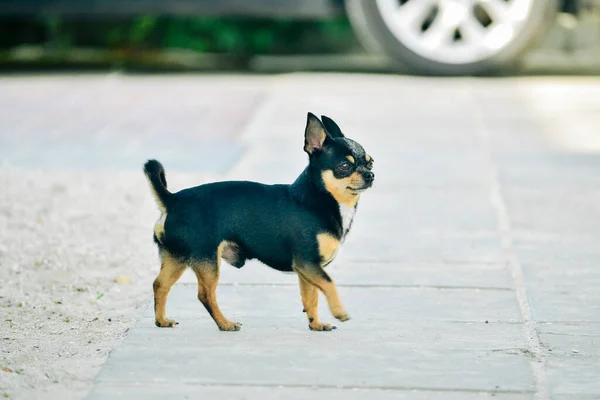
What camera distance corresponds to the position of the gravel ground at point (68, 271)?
4.66m

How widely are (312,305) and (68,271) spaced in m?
1.51

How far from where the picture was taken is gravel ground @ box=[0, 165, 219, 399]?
15.3 ft

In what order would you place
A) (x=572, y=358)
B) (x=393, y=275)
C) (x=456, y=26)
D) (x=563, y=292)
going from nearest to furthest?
(x=572, y=358) → (x=563, y=292) → (x=393, y=275) → (x=456, y=26)

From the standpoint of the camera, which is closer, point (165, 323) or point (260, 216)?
point (260, 216)

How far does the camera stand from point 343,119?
9.21m

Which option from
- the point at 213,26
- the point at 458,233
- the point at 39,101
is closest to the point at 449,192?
the point at 458,233

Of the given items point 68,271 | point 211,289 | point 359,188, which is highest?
point 359,188

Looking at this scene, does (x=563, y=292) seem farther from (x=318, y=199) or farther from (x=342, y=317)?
(x=318, y=199)

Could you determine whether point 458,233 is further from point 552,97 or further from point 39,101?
point 39,101

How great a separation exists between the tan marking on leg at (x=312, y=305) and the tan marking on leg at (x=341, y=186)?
370 millimetres

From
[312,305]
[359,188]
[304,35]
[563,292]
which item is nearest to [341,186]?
[359,188]

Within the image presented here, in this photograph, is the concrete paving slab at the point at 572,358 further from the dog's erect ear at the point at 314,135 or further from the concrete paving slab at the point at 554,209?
the concrete paving slab at the point at 554,209

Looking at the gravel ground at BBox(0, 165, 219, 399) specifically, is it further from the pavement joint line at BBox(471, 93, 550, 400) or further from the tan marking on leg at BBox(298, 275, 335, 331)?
the pavement joint line at BBox(471, 93, 550, 400)

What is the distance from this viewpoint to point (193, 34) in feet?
39.4
